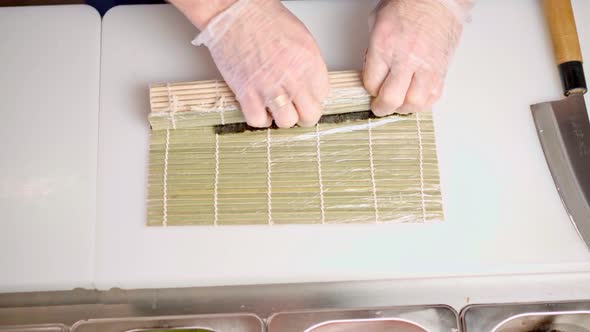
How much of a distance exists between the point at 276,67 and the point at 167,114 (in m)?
0.18

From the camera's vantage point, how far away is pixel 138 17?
3.19 feet

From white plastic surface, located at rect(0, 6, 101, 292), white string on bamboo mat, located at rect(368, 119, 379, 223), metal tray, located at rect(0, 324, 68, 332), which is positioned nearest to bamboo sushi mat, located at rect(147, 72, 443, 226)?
white string on bamboo mat, located at rect(368, 119, 379, 223)

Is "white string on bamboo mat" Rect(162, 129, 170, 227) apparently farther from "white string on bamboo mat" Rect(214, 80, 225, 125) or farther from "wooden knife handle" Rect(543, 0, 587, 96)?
"wooden knife handle" Rect(543, 0, 587, 96)

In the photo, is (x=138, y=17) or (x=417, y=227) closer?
(x=417, y=227)

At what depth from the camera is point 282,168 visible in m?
0.87

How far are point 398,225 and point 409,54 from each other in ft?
0.85

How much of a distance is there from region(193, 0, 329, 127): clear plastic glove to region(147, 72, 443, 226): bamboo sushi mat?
0.12ft

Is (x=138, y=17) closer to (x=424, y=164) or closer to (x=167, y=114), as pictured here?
(x=167, y=114)

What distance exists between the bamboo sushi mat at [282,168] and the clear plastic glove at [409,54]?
4 centimetres

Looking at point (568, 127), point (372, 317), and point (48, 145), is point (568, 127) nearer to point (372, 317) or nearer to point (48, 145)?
point (372, 317)

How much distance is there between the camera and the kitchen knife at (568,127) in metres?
0.88

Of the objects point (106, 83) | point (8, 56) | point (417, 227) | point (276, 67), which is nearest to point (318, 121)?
point (276, 67)

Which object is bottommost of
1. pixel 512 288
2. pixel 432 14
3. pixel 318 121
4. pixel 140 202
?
pixel 512 288

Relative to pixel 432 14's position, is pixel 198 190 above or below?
below
